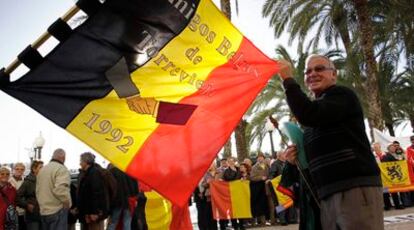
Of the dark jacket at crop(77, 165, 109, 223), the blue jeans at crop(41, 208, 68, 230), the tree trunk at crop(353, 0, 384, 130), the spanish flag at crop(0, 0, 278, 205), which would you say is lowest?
the blue jeans at crop(41, 208, 68, 230)

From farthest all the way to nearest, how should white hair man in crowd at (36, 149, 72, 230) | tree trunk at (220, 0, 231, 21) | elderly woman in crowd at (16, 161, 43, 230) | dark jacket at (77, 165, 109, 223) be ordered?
tree trunk at (220, 0, 231, 21) → dark jacket at (77, 165, 109, 223) → elderly woman in crowd at (16, 161, 43, 230) → white hair man in crowd at (36, 149, 72, 230)

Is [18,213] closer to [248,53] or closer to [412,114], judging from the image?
[248,53]

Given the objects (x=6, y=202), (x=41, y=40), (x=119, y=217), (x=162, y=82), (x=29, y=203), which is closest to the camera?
(x=41, y=40)

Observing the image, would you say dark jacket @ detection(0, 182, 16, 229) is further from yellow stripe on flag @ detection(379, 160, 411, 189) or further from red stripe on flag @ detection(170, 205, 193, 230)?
yellow stripe on flag @ detection(379, 160, 411, 189)

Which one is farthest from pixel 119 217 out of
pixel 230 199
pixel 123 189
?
pixel 230 199

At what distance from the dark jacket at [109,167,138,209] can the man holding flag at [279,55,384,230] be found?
6327 mm

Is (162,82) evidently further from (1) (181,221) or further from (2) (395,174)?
(2) (395,174)

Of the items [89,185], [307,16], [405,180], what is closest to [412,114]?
[307,16]

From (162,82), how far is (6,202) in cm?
544

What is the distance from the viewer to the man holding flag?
2604mm

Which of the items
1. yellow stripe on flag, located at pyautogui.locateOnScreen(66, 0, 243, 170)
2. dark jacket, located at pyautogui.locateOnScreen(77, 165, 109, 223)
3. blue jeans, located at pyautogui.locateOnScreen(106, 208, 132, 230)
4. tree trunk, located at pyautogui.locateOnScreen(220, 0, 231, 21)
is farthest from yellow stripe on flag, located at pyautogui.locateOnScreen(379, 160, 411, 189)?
yellow stripe on flag, located at pyautogui.locateOnScreen(66, 0, 243, 170)

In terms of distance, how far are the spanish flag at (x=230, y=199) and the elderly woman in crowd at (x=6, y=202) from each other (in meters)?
5.16

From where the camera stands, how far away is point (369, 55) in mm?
16891

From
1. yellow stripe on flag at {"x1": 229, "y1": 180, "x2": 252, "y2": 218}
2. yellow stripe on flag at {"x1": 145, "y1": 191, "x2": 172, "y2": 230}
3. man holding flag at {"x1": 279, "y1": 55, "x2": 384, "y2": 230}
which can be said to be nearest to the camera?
man holding flag at {"x1": 279, "y1": 55, "x2": 384, "y2": 230}
